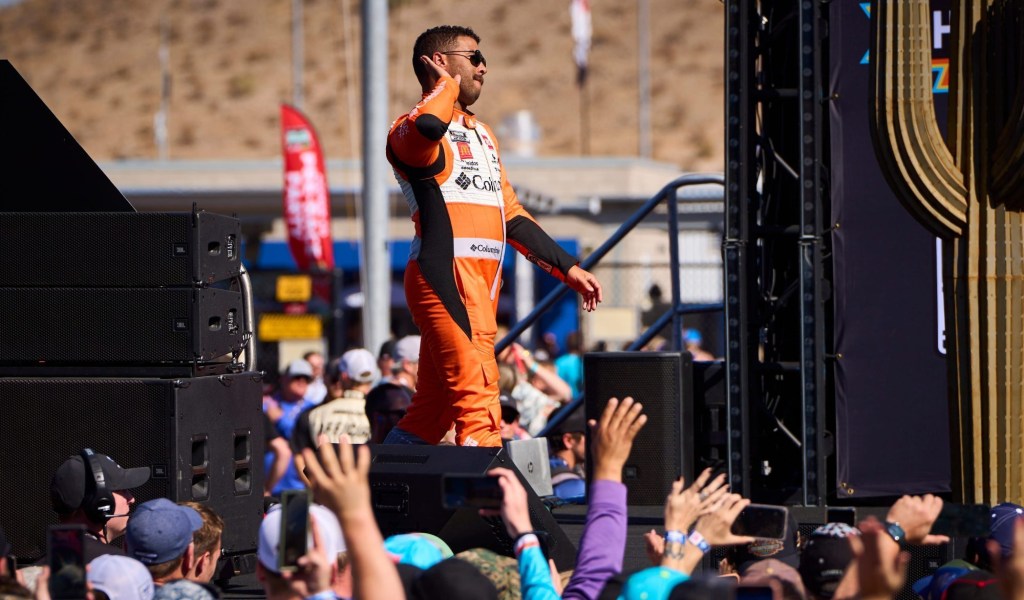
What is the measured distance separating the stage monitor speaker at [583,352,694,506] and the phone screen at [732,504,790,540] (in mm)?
2887

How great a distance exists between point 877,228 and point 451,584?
3811 mm

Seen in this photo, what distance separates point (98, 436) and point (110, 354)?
13.0 inches

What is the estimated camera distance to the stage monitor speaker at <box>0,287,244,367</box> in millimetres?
5840

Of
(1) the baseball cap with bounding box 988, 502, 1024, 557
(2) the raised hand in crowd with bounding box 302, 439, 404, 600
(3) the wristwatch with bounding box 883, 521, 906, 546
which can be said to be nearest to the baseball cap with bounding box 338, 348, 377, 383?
(1) the baseball cap with bounding box 988, 502, 1024, 557

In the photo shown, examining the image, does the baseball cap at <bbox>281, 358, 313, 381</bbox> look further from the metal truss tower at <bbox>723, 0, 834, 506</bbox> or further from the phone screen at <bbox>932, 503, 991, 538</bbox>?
the phone screen at <bbox>932, 503, 991, 538</bbox>

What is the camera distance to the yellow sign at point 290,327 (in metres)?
18.3

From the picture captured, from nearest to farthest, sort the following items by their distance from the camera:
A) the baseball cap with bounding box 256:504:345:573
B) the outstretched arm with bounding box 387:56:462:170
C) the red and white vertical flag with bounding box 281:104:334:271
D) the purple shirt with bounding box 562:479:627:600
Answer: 1. the baseball cap with bounding box 256:504:345:573
2. the purple shirt with bounding box 562:479:627:600
3. the outstretched arm with bounding box 387:56:462:170
4. the red and white vertical flag with bounding box 281:104:334:271

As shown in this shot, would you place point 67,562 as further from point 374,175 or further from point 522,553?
point 374,175

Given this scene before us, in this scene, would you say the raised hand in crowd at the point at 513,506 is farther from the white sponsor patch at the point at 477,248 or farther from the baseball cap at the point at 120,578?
the white sponsor patch at the point at 477,248

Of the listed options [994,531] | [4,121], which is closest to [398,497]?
[994,531]

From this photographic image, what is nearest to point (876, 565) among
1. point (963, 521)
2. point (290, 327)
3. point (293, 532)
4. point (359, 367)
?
point (963, 521)

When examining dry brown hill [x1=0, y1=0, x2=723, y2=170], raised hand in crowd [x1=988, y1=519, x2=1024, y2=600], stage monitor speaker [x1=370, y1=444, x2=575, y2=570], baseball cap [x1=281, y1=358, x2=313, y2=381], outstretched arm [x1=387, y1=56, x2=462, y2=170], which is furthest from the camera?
dry brown hill [x1=0, y1=0, x2=723, y2=170]

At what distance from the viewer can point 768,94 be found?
6.76m

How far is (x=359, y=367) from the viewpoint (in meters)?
9.30
